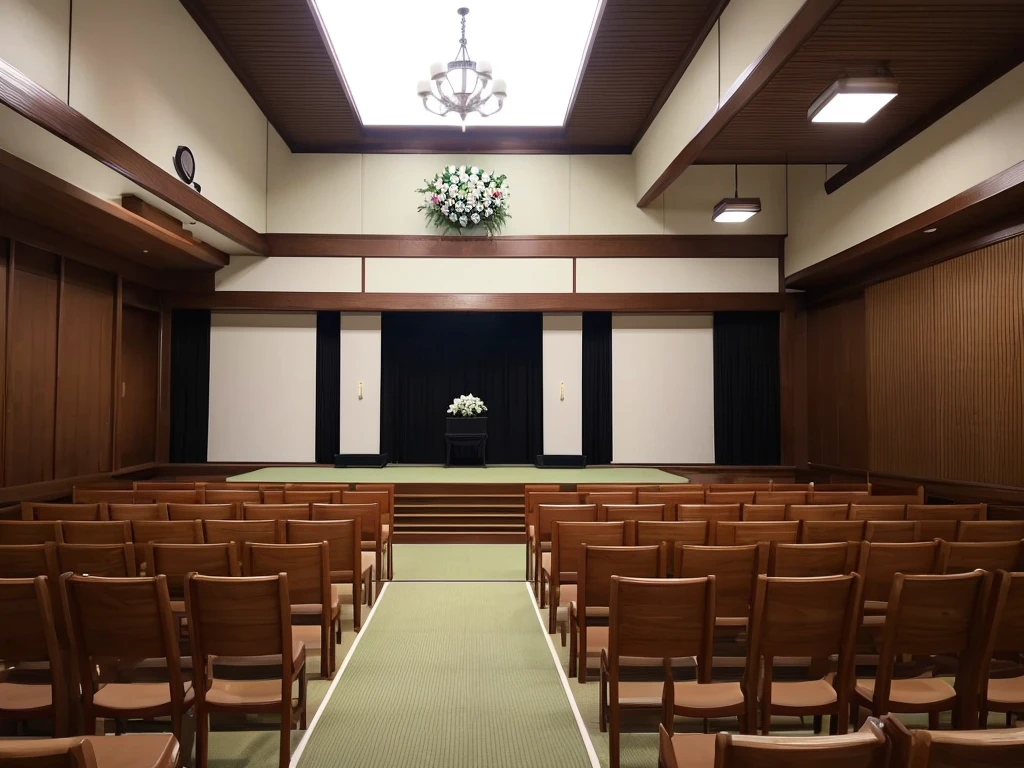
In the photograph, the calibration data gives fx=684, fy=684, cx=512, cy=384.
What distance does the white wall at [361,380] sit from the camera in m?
10.6

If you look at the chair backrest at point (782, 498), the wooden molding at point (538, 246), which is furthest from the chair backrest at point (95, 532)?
the wooden molding at point (538, 246)

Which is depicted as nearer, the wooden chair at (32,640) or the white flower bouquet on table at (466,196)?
the wooden chair at (32,640)

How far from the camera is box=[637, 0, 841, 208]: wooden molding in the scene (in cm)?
463

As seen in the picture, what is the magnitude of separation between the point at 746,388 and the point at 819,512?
620 cm

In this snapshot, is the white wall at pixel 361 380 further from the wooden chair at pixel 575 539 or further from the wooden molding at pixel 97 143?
the wooden chair at pixel 575 539

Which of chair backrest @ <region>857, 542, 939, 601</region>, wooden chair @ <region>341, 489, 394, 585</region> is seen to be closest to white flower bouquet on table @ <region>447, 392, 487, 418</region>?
wooden chair @ <region>341, 489, 394, 585</region>

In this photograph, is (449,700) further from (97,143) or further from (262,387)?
(262,387)

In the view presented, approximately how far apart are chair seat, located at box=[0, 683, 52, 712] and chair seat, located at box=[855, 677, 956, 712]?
9.76 ft

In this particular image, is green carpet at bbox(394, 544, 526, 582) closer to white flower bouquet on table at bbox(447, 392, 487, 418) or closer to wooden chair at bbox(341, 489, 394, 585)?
wooden chair at bbox(341, 489, 394, 585)

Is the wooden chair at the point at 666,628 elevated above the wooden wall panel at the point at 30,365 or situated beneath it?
situated beneath

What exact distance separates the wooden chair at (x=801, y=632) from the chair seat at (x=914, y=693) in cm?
15

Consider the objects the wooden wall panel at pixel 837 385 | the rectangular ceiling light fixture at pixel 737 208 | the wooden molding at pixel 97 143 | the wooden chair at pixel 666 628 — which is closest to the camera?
the wooden chair at pixel 666 628

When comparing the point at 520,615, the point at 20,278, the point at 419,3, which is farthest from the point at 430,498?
the point at 419,3

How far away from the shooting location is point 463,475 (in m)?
9.60
